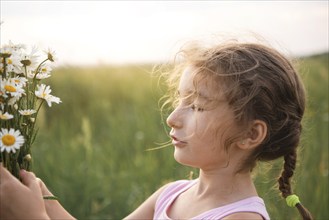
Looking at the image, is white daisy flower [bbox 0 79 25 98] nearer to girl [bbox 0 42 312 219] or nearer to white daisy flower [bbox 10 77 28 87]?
white daisy flower [bbox 10 77 28 87]

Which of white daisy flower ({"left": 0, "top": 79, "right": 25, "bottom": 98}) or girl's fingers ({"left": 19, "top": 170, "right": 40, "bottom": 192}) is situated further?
girl's fingers ({"left": 19, "top": 170, "right": 40, "bottom": 192})

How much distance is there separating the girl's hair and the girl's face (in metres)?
0.03

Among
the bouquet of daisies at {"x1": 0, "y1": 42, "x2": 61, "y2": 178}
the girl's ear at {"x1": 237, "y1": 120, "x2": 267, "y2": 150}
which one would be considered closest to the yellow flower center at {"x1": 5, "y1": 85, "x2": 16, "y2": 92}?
the bouquet of daisies at {"x1": 0, "y1": 42, "x2": 61, "y2": 178}

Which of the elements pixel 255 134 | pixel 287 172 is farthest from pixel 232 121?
pixel 287 172

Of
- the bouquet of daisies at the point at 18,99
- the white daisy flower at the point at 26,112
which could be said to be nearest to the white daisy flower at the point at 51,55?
the bouquet of daisies at the point at 18,99

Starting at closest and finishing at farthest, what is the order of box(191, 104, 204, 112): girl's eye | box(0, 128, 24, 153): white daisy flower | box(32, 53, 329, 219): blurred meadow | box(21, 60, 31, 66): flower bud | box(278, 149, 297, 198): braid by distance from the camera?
box(0, 128, 24, 153): white daisy flower, box(21, 60, 31, 66): flower bud, box(191, 104, 204, 112): girl's eye, box(278, 149, 297, 198): braid, box(32, 53, 329, 219): blurred meadow

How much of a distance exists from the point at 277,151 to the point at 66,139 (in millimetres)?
2340

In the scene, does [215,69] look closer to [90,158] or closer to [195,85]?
[195,85]

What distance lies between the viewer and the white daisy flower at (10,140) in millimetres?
1314

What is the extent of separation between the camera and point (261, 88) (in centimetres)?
173

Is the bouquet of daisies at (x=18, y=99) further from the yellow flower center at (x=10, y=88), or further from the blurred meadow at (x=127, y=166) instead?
the blurred meadow at (x=127, y=166)

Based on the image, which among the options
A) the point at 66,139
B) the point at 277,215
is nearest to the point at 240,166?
the point at 277,215

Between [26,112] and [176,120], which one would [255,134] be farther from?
[26,112]

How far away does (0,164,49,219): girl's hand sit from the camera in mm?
1384
